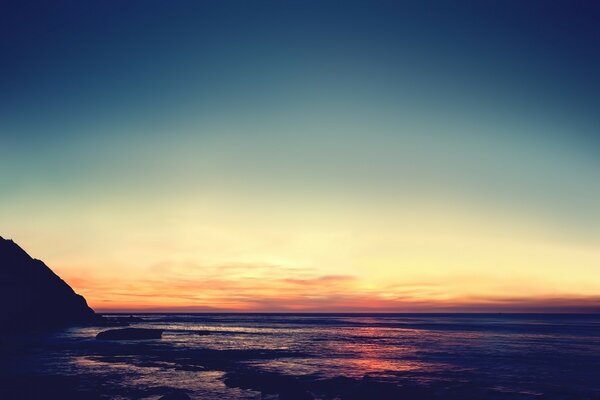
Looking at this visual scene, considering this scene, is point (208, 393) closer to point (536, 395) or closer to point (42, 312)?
point (536, 395)

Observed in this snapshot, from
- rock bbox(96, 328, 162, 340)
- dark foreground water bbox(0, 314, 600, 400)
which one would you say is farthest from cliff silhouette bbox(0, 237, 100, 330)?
dark foreground water bbox(0, 314, 600, 400)

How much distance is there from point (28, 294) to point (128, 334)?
3002 centimetres

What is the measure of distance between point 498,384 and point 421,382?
18.5 feet

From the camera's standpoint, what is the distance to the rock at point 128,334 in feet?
216

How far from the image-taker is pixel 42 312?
89.5 m

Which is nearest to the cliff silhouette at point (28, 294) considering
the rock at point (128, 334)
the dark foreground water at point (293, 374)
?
the rock at point (128, 334)

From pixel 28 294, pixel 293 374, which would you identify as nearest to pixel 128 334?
pixel 28 294

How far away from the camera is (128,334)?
6800 cm

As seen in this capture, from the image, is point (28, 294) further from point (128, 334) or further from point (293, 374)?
point (293, 374)

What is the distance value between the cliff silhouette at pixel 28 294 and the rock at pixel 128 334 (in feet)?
79.0

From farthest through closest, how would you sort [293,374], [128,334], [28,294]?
[28,294] → [128,334] → [293,374]

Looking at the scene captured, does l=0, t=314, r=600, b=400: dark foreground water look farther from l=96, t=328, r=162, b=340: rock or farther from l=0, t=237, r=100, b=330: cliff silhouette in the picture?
l=0, t=237, r=100, b=330: cliff silhouette

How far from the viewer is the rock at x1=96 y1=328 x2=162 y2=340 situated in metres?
65.7

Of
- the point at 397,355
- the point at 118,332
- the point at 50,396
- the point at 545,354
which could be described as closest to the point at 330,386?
the point at 50,396
